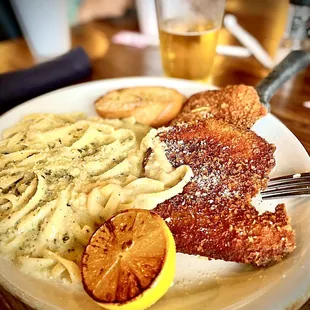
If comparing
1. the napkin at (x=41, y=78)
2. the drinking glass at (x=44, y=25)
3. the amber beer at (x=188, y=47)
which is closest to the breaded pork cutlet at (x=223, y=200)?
the amber beer at (x=188, y=47)

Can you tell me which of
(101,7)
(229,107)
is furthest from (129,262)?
(101,7)

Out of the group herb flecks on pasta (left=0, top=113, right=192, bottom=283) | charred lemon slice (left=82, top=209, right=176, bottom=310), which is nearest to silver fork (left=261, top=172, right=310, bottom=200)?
herb flecks on pasta (left=0, top=113, right=192, bottom=283)

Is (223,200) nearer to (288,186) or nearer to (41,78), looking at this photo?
(288,186)

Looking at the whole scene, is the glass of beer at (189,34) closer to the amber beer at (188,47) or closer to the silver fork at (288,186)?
the amber beer at (188,47)

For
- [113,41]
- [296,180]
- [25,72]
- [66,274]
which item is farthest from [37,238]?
[113,41]

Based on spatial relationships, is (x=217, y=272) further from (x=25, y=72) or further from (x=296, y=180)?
(x=25, y=72)

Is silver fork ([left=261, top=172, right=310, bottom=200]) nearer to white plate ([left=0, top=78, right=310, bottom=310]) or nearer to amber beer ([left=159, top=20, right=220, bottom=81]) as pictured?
white plate ([left=0, top=78, right=310, bottom=310])
